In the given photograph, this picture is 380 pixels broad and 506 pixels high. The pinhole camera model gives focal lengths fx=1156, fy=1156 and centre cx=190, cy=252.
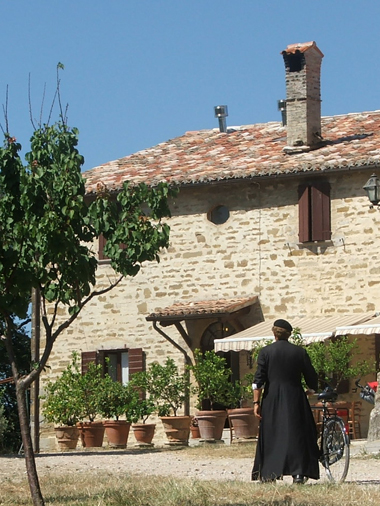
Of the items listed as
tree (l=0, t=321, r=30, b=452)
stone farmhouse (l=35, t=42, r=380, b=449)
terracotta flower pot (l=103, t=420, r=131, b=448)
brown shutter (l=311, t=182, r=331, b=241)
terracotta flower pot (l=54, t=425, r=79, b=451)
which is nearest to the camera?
terracotta flower pot (l=103, t=420, r=131, b=448)

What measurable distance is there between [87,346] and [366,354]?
20.3ft

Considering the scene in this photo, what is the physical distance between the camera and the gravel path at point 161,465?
41.9ft

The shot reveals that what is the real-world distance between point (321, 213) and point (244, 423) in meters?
5.05

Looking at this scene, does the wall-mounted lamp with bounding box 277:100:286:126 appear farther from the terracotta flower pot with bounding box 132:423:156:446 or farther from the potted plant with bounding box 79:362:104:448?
the terracotta flower pot with bounding box 132:423:156:446

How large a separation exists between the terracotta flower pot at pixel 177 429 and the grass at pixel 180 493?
8231mm

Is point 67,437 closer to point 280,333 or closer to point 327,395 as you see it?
point 327,395

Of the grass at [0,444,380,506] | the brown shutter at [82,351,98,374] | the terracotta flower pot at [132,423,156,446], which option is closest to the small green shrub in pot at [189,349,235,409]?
the terracotta flower pot at [132,423,156,446]

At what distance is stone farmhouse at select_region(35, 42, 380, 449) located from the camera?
2217cm

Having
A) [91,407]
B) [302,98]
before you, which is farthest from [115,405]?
[302,98]

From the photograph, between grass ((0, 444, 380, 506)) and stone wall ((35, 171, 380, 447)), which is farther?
stone wall ((35, 171, 380, 447))

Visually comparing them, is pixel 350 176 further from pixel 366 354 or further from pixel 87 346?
pixel 87 346

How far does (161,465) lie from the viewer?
15.2 meters

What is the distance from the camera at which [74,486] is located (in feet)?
37.2

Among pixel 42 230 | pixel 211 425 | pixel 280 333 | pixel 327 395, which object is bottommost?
pixel 211 425
